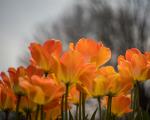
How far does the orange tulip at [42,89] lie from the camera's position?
0.57 metres

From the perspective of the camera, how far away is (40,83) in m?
0.57

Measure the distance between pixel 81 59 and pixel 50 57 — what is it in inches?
2.0

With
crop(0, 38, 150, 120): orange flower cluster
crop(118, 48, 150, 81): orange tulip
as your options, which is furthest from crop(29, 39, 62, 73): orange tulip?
crop(118, 48, 150, 81): orange tulip

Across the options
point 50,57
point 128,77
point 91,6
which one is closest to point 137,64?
point 128,77

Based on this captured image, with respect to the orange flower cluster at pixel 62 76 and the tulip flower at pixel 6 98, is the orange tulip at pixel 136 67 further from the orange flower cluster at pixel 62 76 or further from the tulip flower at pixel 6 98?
the tulip flower at pixel 6 98

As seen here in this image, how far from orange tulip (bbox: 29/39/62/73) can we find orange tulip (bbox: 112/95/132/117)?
0.56ft

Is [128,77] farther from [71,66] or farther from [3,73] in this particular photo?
Answer: [3,73]

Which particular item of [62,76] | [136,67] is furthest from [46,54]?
[136,67]

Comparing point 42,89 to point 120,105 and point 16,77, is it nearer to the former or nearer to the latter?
point 16,77

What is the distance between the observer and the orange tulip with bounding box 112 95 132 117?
748 mm

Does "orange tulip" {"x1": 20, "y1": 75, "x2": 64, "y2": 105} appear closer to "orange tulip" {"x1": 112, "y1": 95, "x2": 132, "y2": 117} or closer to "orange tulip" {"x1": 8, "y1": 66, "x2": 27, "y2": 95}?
"orange tulip" {"x1": 8, "y1": 66, "x2": 27, "y2": 95}

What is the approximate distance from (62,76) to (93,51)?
0.26 ft

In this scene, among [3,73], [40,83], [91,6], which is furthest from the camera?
[91,6]

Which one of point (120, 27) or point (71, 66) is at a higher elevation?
point (120, 27)
